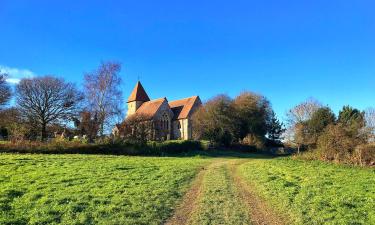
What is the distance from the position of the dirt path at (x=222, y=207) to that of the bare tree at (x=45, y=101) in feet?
134

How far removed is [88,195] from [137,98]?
63767mm

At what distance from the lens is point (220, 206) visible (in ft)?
36.2

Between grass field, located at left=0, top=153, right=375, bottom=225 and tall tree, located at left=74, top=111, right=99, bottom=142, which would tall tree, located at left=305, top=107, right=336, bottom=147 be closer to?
tall tree, located at left=74, top=111, right=99, bottom=142

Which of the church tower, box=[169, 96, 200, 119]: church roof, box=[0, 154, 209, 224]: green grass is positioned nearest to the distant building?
box=[169, 96, 200, 119]: church roof

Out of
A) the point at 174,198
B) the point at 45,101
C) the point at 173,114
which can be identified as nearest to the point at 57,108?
the point at 45,101

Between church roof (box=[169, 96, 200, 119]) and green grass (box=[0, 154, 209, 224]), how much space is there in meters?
47.0

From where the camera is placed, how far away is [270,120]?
56.3 metres

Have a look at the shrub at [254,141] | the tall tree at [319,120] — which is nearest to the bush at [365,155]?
the tall tree at [319,120]

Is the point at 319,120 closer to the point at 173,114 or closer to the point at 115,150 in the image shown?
the point at 115,150

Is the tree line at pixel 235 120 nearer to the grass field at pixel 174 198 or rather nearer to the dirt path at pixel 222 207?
the grass field at pixel 174 198

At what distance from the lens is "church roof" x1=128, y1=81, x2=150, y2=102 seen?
75562 millimetres

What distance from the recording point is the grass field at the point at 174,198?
977 centimetres

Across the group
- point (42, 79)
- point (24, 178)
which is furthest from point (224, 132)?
point (24, 178)

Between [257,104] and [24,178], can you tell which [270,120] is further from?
[24,178]
